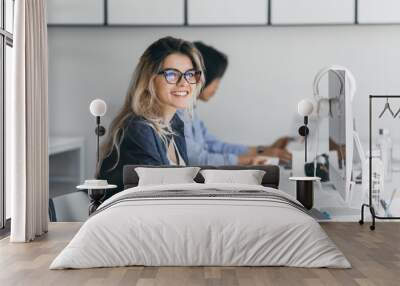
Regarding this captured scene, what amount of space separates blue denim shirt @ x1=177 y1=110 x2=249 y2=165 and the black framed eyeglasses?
0.40 m

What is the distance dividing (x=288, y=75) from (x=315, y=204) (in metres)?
1.68

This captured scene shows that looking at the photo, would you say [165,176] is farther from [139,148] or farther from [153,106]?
[153,106]

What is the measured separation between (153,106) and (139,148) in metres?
0.56

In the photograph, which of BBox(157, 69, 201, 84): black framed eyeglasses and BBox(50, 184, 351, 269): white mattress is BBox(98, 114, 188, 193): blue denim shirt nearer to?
BBox(157, 69, 201, 84): black framed eyeglasses

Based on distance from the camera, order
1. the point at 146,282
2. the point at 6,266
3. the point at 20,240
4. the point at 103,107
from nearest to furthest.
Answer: the point at 146,282, the point at 6,266, the point at 20,240, the point at 103,107

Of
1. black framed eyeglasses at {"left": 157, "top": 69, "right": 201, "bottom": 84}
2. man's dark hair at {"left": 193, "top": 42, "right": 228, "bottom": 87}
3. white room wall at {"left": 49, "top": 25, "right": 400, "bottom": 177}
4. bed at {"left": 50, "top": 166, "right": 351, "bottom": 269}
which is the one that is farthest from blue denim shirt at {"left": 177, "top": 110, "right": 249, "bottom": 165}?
bed at {"left": 50, "top": 166, "right": 351, "bottom": 269}

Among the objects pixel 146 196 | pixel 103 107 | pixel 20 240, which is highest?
pixel 103 107

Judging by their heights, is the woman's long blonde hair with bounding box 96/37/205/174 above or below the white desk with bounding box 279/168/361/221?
above

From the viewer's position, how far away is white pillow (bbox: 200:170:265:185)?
735cm

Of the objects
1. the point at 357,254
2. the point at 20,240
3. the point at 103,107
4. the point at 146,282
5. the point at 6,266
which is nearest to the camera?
the point at 146,282

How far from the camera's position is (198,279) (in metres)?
4.52

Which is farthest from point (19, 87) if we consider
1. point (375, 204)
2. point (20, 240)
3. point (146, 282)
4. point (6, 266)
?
point (375, 204)

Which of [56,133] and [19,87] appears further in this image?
[56,133]

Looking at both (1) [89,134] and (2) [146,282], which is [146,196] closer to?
(2) [146,282]
